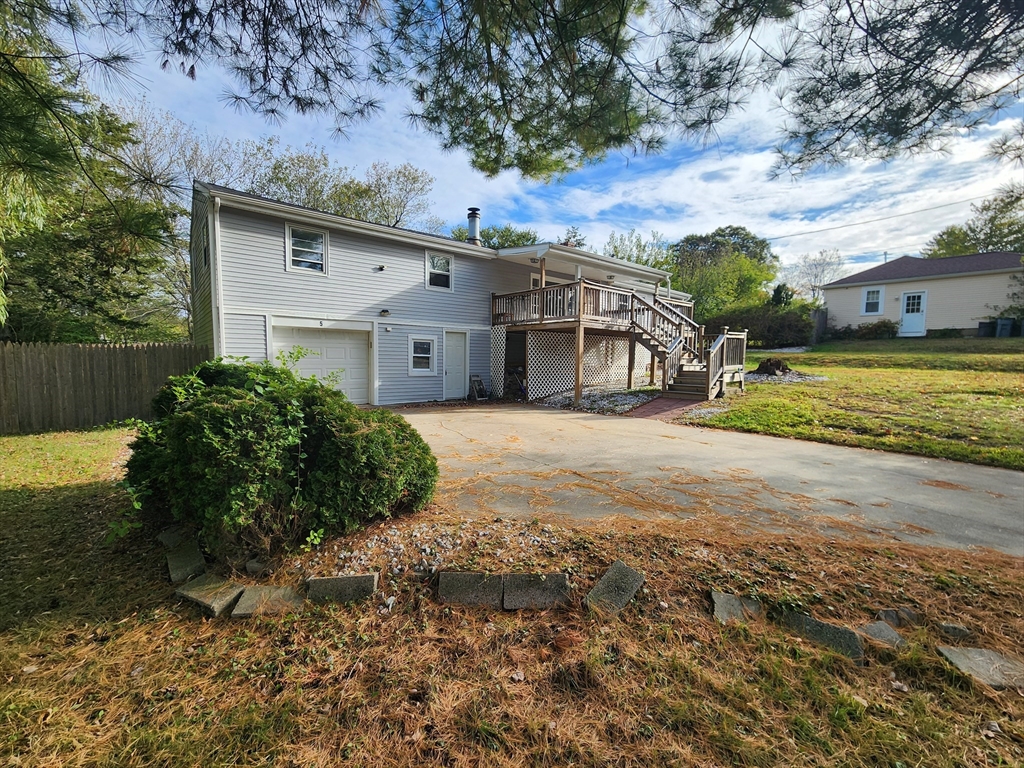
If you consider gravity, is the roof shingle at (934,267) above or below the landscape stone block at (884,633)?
above

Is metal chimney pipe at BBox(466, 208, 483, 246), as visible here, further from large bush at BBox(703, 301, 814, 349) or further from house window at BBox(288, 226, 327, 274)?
large bush at BBox(703, 301, 814, 349)

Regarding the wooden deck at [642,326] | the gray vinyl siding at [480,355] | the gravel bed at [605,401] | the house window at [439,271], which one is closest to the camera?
the gravel bed at [605,401]

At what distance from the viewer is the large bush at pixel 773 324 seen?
68.6 ft

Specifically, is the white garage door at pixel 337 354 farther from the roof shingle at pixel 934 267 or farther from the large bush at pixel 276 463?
the roof shingle at pixel 934 267

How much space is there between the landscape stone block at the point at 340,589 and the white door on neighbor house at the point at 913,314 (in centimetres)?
2692

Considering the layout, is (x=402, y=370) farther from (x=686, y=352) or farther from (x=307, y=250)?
(x=686, y=352)

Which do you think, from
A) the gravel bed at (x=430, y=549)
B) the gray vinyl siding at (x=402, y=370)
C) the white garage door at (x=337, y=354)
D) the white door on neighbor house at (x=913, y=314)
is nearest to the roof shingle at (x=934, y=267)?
the white door on neighbor house at (x=913, y=314)

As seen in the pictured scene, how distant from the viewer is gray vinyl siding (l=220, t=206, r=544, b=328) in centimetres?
920

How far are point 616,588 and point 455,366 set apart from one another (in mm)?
10966

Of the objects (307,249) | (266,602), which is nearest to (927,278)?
(307,249)

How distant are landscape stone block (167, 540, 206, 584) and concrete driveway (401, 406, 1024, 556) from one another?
1.83 m

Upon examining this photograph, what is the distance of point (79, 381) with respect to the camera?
8336 millimetres

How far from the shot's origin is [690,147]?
12.8 ft

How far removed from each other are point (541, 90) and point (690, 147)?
5.06 feet
